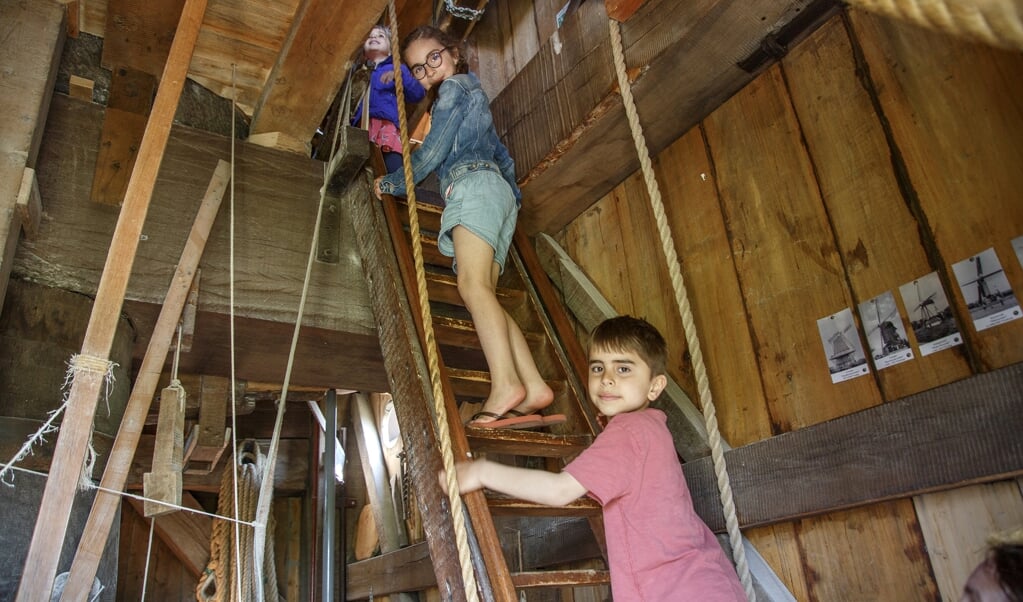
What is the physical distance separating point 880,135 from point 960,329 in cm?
60

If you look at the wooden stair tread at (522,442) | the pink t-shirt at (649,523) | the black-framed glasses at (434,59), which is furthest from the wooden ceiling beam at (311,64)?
the pink t-shirt at (649,523)

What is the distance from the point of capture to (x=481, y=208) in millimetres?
2576

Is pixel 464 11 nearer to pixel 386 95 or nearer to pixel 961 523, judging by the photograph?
pixel 386 95

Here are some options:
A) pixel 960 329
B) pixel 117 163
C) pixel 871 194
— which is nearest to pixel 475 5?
pixel 117 163

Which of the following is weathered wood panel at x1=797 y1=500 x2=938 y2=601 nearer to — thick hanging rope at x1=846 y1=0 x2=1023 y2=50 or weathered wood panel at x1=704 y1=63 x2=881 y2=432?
weathered wood panel at x1=704 y1=63 x2=881 y2=432

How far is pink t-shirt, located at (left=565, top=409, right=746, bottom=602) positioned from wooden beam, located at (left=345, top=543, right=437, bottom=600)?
8.03 feet

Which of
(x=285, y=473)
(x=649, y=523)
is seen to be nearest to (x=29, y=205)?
(x=649, y=523)

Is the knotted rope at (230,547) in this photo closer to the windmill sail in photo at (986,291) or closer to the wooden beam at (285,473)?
the wooden beam at (285,473)

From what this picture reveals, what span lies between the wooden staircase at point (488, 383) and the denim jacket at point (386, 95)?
817 mm


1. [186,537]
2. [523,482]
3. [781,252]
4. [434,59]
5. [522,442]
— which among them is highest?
[434,59]

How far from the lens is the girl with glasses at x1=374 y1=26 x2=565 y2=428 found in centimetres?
234

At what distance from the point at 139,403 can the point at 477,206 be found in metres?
1.34

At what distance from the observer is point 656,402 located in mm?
2516

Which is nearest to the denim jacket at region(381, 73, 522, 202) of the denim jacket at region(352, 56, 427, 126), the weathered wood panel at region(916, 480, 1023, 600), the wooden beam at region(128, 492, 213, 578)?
the denim jacket at region(352, 56, 427, 126)
